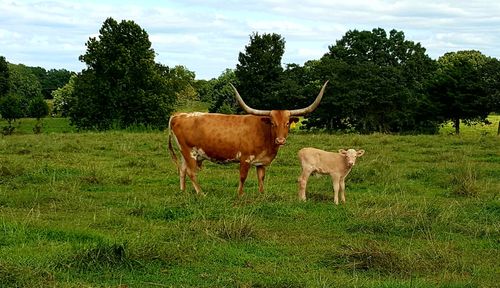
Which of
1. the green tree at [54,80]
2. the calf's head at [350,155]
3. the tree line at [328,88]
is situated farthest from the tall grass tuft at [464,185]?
the green tree at [54,80]

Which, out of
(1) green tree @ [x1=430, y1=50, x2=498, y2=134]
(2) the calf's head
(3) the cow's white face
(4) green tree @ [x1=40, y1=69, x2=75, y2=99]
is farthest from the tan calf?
(4) green tree @ [x1=40, y1=69, x2=75, y2=99]

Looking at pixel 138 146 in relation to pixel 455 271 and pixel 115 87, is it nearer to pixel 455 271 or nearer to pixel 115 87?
pixel 455 271

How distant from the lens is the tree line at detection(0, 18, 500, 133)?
4578 cm

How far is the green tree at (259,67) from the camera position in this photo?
56.4 metres

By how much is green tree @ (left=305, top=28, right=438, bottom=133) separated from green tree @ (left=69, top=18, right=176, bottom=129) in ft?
43.8

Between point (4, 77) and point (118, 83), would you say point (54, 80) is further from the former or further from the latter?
point (118, 83)

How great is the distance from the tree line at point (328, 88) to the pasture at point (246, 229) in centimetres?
2838

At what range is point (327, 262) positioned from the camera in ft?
24.2

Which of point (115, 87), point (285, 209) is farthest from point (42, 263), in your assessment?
point (115, 87)

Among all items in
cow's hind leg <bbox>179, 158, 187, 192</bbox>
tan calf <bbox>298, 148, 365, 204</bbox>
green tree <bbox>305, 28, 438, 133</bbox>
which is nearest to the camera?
tan calf <bbox>298, 148, 365, 204</bbox>

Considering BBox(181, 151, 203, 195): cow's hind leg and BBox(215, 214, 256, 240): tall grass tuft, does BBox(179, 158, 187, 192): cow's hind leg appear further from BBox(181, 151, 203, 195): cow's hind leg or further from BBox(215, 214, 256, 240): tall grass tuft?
BBox(215, 214, 256, 240): tall grass tuft

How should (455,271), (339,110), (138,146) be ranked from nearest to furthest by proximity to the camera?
(455,271)
(138,146)
(339,110)

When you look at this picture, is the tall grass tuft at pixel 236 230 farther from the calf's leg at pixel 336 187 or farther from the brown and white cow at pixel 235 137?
the brown and white cow at pixel 235 137

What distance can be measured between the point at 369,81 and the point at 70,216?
41.2 metres
